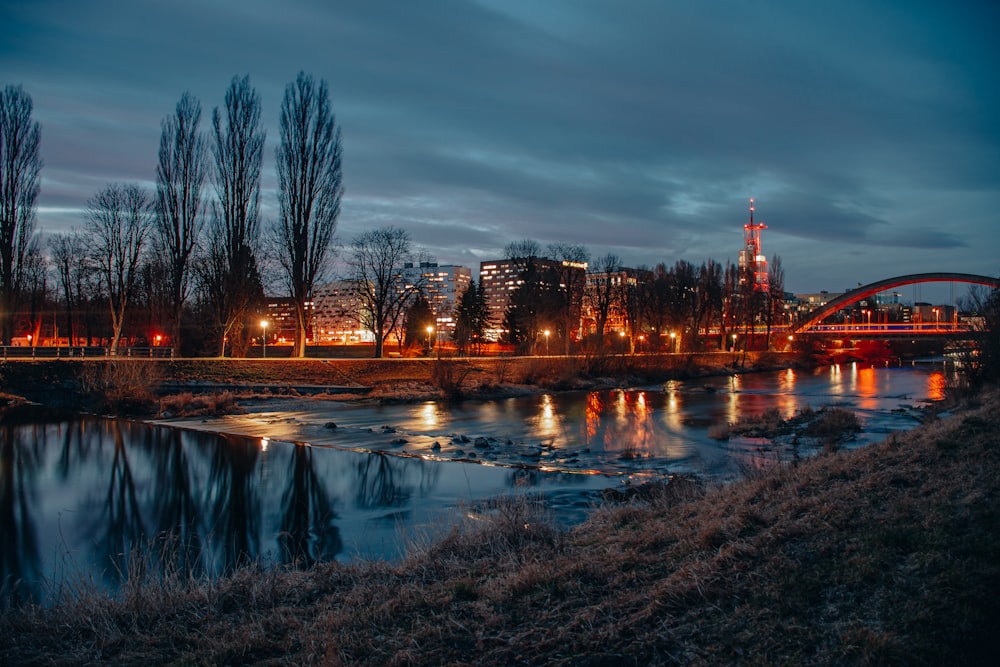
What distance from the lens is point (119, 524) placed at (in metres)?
14.3

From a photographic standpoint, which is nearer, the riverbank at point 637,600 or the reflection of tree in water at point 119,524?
the riverbank at point 637,600

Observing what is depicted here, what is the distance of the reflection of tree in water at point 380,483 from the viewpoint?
612 inches

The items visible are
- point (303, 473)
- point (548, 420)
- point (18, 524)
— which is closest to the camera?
point (18, 524)

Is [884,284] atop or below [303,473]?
atop

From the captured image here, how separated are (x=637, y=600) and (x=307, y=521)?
395 inches

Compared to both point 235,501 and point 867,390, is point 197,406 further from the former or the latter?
point 867,390

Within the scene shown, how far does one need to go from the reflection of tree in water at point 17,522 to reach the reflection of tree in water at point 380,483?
6417mm

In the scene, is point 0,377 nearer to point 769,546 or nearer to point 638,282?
point 769,546

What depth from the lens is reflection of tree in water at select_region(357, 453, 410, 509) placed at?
15555 millimetres

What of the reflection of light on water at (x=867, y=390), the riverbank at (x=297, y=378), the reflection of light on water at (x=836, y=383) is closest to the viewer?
the riverbank at (x=297, y=378)

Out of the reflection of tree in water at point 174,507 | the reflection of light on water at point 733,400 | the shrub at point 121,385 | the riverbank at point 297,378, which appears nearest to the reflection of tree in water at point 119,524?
the reflection of tree in water at point 174,507

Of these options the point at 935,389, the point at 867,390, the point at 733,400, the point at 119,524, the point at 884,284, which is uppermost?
the point at 884,284

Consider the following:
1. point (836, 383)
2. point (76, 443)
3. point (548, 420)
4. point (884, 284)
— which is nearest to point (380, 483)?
point (76, 443)

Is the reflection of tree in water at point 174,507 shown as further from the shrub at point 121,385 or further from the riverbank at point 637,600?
the shrub at point 121,385
